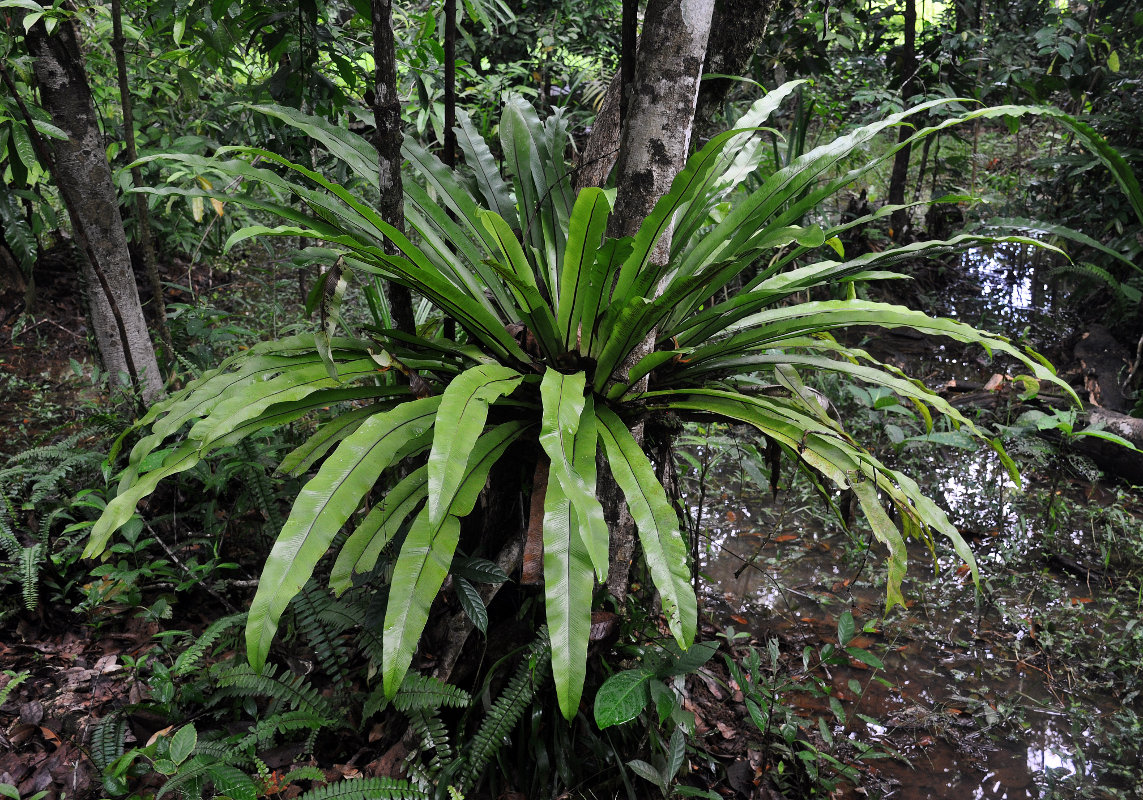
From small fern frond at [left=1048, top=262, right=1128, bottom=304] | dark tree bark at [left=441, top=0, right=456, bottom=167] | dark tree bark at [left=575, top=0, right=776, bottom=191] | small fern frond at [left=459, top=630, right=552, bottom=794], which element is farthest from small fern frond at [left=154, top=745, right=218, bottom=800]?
small fern frond at [left=1048, top=262, right=1128, bottom=304]

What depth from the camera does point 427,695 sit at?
1.46 m

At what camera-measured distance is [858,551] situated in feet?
8.82

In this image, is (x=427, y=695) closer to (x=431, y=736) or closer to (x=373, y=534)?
(x=431, y=736)

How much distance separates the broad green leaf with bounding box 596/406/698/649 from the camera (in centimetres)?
115

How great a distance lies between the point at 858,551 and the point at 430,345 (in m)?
1.95

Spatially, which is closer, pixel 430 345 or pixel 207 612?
pixel 430 345

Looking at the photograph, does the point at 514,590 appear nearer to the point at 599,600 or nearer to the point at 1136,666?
the point at 599,600

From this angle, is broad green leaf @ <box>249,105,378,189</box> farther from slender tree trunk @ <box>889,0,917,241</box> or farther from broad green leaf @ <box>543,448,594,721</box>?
slender tree trunk @ <box>889,0,917,241</box>

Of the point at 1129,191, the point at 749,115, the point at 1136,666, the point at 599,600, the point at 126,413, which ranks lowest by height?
the point at 1136,666

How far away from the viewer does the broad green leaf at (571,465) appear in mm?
1119

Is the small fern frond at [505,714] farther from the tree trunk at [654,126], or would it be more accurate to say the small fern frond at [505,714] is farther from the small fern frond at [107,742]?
the small fern frond at [107,742]

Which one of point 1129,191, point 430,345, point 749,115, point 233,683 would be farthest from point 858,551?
point 233,683

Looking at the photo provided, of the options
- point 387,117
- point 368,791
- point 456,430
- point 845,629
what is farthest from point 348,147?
point 845,629

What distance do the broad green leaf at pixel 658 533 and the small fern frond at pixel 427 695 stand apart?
0.52 m
